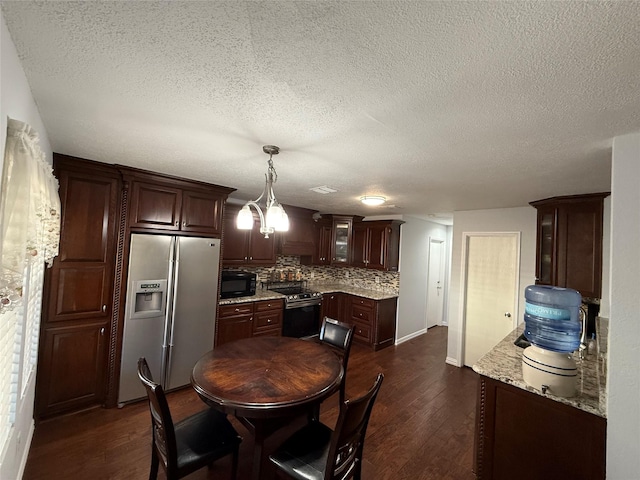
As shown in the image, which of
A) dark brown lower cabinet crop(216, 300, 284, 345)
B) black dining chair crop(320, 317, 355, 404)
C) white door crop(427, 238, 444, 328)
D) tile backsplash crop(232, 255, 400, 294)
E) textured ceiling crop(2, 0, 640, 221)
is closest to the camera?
textured ceiling crop(2, 0, 640, 221)

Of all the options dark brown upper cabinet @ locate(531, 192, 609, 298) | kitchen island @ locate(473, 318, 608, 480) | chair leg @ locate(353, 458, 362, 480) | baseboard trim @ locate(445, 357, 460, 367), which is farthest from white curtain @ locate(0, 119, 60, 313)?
baseboard trim @ locate(445, 357, 460, 367)

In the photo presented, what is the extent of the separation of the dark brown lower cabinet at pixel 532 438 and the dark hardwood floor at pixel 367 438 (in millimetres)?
398

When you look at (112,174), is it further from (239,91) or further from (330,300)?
(330,300)

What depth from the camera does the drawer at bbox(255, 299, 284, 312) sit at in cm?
371

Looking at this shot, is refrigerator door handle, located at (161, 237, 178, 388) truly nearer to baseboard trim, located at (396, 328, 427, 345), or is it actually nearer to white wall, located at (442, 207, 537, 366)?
baseboard trim, located at (396, 328, 427, 345)

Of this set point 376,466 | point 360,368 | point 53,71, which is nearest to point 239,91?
point 53,71

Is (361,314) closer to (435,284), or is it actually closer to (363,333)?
(363,333)

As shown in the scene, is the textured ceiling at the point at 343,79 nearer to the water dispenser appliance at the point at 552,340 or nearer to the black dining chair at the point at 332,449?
the water dispenser appliance at the point at 552,340

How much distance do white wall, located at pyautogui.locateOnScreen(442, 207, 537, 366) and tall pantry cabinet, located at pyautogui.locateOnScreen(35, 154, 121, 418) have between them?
170 inches

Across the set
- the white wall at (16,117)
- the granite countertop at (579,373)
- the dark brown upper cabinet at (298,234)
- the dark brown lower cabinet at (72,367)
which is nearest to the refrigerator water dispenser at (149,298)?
the dark brown lower cabinet at (72,367)

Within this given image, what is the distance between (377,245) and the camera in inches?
192

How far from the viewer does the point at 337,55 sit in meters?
0.95

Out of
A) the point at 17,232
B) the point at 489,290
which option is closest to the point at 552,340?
the point at 489,290

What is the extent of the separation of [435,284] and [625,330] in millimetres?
4687
